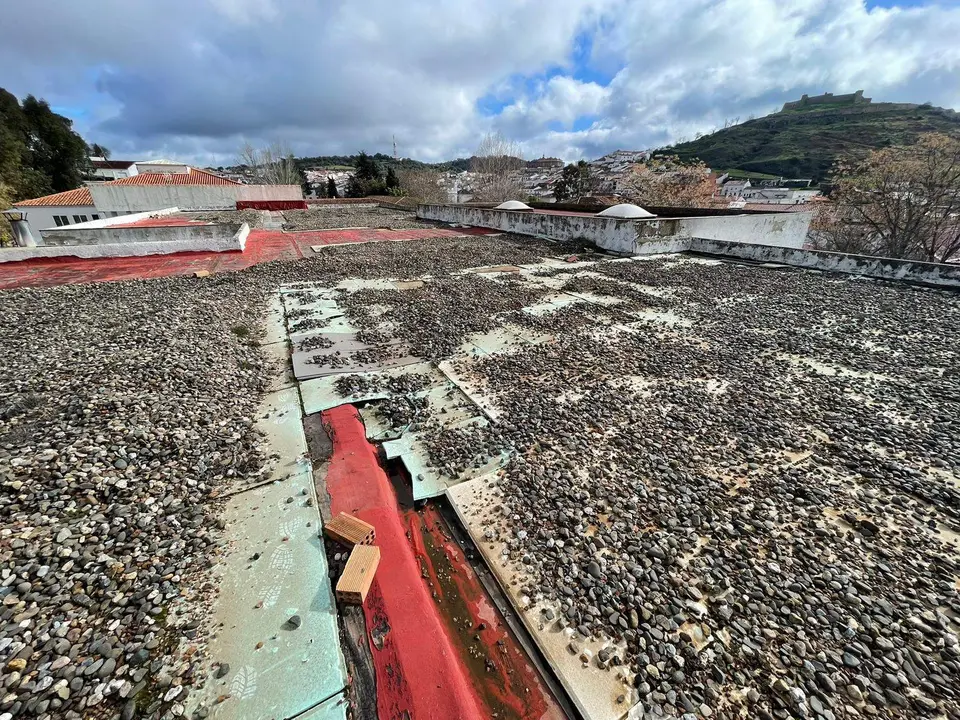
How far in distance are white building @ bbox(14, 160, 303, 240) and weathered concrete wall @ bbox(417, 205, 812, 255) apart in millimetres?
21758

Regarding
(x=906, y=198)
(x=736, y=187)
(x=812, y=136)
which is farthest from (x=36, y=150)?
(x=812, y=136)

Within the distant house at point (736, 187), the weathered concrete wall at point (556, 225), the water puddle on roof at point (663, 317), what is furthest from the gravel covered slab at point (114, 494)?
the distant house at point (736, 187)

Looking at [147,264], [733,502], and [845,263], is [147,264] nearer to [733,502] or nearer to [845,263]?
[733,502]

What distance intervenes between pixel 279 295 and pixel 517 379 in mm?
6144

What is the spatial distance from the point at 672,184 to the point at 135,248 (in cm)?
2846

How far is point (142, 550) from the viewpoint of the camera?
2475mm

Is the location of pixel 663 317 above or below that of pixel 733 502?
above

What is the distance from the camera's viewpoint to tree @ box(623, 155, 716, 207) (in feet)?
81.8

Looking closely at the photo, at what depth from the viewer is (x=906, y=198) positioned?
1772 centimetres

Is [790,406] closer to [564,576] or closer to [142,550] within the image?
[564,576]

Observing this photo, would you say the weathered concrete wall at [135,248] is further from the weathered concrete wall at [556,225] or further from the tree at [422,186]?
the tree at [422,186]

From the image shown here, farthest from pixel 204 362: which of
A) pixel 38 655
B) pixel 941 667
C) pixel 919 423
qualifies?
pixel 919 423

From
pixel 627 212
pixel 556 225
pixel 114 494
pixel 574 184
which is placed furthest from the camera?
pixel 574 184

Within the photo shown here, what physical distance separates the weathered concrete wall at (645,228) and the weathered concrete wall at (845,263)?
1038mm
